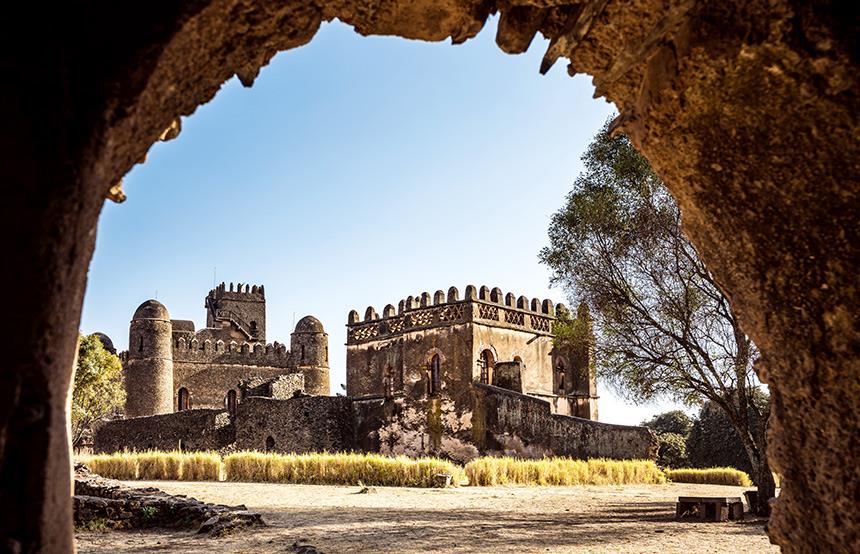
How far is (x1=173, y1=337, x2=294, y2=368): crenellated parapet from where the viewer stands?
41.9 metres

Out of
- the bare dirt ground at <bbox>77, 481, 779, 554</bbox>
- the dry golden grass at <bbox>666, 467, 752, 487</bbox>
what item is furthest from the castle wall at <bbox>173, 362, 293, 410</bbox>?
the bare dirt ground at <bbox>77, 481, 779, 554</bbox>

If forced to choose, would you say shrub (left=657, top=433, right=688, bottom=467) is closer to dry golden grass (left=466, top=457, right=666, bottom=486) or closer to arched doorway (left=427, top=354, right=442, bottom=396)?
arched doorway (left=427, top=354, right=442, bottom=396)

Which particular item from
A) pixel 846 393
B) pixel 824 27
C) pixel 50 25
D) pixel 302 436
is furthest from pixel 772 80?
pixel 302 436

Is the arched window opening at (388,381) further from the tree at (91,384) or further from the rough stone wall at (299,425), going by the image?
the tree at (91,384)

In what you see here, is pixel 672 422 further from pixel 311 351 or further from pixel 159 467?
pixel 159 467

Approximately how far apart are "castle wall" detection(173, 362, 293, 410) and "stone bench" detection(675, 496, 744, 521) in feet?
105

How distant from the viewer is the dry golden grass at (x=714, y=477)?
70.5 feet

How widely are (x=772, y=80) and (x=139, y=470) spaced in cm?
2132

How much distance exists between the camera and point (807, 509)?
12.4ft

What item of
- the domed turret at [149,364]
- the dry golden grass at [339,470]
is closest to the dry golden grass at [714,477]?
the dry golden grass at [339,470]

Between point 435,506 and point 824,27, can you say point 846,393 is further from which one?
point 435,506

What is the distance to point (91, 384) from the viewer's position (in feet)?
89.9

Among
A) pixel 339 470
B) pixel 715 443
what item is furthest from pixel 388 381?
pixel 715 443

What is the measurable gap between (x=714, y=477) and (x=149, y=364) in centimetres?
2846
